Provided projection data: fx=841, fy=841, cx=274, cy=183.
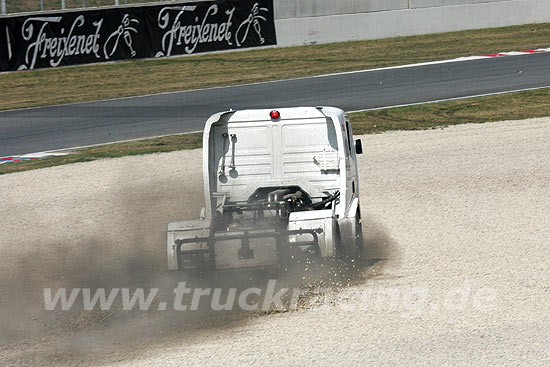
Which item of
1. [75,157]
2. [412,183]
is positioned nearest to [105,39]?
[75,157]

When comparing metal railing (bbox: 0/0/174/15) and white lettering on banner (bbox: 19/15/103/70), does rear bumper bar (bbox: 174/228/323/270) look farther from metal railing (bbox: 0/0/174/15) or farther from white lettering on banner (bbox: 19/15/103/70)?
metal railing (bbox: 0/0/174/15)

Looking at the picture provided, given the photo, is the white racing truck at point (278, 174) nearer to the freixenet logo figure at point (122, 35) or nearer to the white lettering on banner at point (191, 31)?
the freixenet logo figure at point (122, 35)

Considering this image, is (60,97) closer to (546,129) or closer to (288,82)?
(288,82)

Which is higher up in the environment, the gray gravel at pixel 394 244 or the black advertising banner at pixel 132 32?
the black advertising banner at pixel 132 32

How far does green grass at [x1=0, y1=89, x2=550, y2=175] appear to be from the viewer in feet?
57.8

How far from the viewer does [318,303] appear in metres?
8.92

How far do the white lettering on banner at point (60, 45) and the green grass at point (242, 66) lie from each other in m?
0.50

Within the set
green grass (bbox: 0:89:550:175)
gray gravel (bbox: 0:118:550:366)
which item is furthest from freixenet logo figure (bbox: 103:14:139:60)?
gray gravel (bbox: 0:118:550:366)

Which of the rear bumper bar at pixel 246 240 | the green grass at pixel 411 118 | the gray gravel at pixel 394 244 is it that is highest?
the rear bumper bar at pixel 246 240

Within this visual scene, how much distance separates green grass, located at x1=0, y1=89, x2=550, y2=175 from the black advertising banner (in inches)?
414

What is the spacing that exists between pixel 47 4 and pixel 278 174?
870 inches

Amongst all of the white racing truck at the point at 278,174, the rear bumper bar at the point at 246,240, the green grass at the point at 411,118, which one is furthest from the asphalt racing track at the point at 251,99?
the rear bumper bar at the point at 246,240

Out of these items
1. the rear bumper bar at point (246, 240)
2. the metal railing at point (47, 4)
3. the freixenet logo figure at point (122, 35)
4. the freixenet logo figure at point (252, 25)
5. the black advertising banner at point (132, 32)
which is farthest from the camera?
the freixenet logo figure at point (252, 25)

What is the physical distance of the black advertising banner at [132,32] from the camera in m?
27.6
